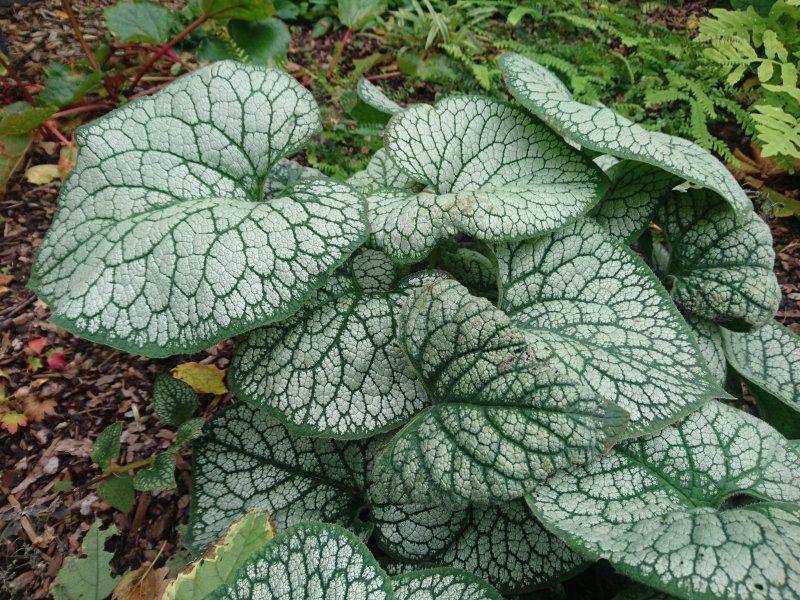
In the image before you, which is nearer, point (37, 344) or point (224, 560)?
point (224, 560)

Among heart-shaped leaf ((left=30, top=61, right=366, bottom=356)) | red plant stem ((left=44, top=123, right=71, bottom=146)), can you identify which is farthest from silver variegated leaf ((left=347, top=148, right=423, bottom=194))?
red plant stem ((left=44, top=123, right=71, bottom=146))

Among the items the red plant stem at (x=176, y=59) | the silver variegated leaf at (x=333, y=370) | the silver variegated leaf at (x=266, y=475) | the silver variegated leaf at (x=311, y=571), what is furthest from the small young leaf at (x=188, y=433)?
the red plant stem at (x=176, y=59)

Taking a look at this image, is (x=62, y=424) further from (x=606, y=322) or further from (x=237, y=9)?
(x=237, y=9)

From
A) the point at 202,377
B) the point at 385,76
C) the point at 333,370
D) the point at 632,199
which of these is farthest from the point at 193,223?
the point at 385,76

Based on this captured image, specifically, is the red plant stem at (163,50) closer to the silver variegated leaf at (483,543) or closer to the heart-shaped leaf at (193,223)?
the heart-shaped leaf at (193,223)

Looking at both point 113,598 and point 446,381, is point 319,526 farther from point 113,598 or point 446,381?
point 113,598

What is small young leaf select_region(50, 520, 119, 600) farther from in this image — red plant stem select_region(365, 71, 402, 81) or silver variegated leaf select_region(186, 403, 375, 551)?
red plant stem select_region(365, 71, 402, 81)
